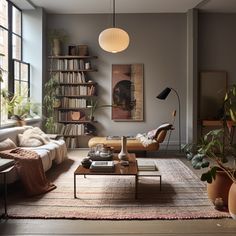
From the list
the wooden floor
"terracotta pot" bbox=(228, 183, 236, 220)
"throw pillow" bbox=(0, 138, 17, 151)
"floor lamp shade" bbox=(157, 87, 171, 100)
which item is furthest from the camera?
"floor lamp shade" bbox=(157, 87, 171, 100)

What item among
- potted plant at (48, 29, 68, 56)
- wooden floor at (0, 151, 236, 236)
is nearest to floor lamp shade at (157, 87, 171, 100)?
potted plant at (48, 29, 68, 56)

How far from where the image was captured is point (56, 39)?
24.5 feet

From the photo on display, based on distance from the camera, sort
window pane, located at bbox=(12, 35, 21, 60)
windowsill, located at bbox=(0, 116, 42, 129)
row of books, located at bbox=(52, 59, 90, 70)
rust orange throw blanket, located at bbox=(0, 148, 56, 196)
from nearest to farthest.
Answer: rust orange throw blanket, located at bbox=(0, 148, 56, 196) → windowsill, located at bbox=(0, 116, 42, 129) → window pane, located at bbox=(12, 35, 21, 60) → row of books, located at bbox=(52, 59, 90, 70)

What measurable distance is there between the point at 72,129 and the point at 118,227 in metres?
4.77

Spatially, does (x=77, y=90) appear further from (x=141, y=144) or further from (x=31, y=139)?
(x=31, y=139)

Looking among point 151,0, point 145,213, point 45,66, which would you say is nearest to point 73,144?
point 45,66

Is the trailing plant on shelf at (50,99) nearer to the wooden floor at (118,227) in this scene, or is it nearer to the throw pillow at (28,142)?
the throw pillow at (28,142)

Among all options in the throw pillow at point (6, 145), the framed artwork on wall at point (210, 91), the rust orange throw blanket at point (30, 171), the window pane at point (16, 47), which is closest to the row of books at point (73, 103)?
the window pane at point (16, 47)

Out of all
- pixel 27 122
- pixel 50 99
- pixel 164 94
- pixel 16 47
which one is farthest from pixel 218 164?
pixel 16 47

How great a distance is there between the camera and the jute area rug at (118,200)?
333cm

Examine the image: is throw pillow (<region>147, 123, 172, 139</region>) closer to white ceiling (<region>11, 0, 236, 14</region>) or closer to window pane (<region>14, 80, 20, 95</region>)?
white ceiling (<region>11, 0, 236, 14</region>)

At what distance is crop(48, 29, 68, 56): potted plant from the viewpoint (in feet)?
24.6

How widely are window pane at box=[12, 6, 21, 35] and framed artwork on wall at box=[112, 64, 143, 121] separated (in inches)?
90.2

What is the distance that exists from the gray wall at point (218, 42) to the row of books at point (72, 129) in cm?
313
